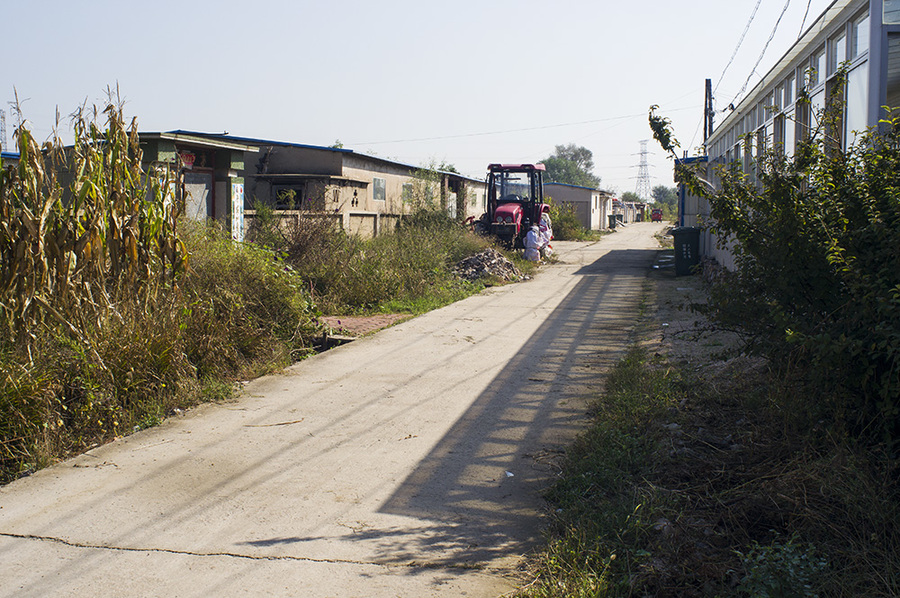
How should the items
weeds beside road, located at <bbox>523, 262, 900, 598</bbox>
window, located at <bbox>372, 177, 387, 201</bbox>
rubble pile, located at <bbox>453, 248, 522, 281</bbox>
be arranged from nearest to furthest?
1. weeds beside road, located at <bbox>523, 262, 900, 598</bbox>
2. rubble pile, located at <bbox>453, 248, 522, 281</bbox>
3. window, located at <bbox>372, 177, 387, 201</bbox>

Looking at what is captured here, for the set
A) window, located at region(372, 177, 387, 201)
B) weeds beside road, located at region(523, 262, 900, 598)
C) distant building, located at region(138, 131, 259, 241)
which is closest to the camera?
weeds beside road, located at region(523, 262, 900, 598)

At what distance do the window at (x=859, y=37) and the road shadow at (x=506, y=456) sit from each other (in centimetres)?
412

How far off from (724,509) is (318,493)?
2456mm

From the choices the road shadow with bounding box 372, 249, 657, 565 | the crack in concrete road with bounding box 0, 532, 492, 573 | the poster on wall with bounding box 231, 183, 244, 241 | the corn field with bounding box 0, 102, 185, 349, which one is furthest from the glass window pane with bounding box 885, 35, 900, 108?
the poster on wall with bounding box 231, 183, 244, 241

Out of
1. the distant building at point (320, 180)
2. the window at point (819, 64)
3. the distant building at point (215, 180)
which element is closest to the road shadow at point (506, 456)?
the window at point (819, 64)

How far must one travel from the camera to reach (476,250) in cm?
2047

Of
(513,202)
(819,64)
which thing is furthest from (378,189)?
(819,64)

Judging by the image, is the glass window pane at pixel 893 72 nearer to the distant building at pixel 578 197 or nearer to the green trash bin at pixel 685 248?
the green trash bin at pixel 685 248

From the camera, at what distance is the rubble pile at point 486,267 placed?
1828 cm

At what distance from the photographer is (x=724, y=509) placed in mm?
4039

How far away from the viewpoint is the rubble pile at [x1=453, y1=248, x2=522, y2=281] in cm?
1828

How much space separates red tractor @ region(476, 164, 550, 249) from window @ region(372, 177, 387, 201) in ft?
11.0

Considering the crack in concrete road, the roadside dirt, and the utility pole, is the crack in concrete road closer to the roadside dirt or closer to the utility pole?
the roadside dirt

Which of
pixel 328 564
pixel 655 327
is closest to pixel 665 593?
pixel 328 564
